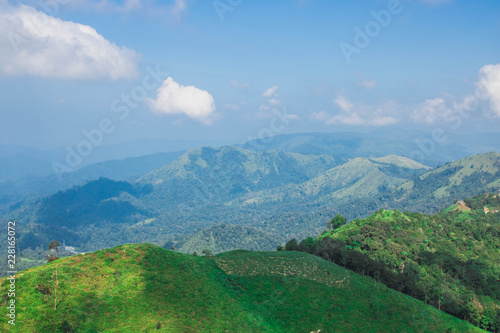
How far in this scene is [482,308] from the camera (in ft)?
238

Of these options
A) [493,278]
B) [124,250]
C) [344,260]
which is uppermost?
[124,250]

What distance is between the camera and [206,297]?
51.3 meters

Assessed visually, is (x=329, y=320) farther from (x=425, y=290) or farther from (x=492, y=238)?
(x=492, y=238)

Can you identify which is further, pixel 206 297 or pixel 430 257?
pixel 430 257

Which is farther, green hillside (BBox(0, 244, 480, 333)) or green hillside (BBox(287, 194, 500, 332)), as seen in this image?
green hillside (BBox(287, 194, 500, 332))

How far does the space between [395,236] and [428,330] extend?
70004 mm

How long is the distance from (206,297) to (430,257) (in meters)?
90.9

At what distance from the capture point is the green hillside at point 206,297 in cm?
4019

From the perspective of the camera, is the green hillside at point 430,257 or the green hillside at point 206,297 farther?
the green hillside at point 430,257

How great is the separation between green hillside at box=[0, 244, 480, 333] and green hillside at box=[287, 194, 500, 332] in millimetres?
11069

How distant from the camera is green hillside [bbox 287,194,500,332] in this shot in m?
77.0

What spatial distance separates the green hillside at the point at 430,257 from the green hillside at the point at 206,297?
36.3ft

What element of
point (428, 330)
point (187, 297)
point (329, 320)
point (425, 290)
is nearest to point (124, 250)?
point (187, 297)

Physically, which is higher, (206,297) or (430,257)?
(206,297)
